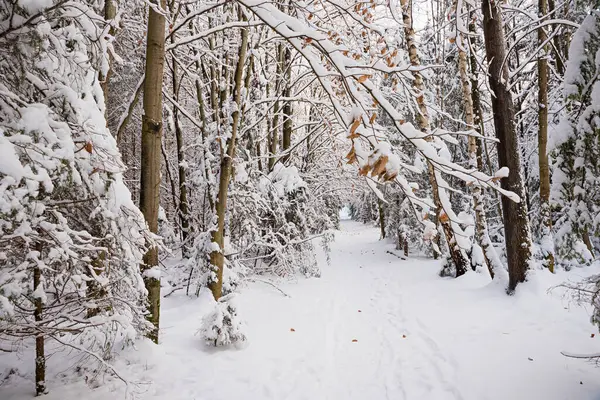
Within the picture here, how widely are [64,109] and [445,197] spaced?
8.56 feet

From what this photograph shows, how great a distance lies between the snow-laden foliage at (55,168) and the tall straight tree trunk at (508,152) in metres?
5.69

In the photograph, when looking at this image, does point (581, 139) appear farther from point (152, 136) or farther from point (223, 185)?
point (223, 185)

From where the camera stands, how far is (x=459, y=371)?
3.75 m

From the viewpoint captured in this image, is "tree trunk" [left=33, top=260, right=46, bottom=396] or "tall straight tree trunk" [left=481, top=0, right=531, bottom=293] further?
"tall straight tree trunk" [left=481, top=0, right=531, bottom=293]

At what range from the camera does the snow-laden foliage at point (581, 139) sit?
123 inches

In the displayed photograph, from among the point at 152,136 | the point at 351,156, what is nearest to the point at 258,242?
the point at 152,136

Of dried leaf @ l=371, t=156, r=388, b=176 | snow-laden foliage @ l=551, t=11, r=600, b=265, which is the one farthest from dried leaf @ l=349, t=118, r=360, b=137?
snow-laden foliage @ l=551, t=11, r=600, b=265

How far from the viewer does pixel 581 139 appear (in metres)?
3.20

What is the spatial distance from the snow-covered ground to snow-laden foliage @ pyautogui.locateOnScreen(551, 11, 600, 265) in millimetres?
1538

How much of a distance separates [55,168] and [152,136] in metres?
1.80

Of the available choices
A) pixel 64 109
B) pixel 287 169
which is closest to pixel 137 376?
pixel 64 109

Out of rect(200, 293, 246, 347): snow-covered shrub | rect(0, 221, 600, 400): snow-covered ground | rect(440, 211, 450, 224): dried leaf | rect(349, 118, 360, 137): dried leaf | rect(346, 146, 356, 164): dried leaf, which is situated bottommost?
rect(0, 221, 600, 400): snow-covered ground

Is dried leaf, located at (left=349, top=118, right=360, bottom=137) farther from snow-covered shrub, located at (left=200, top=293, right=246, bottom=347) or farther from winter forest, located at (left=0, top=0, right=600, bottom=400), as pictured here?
snow-covered shrub, located at (left=200, top=293, right=246, bottom=347)

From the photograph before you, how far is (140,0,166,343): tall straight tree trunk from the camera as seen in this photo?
12.2 ft
